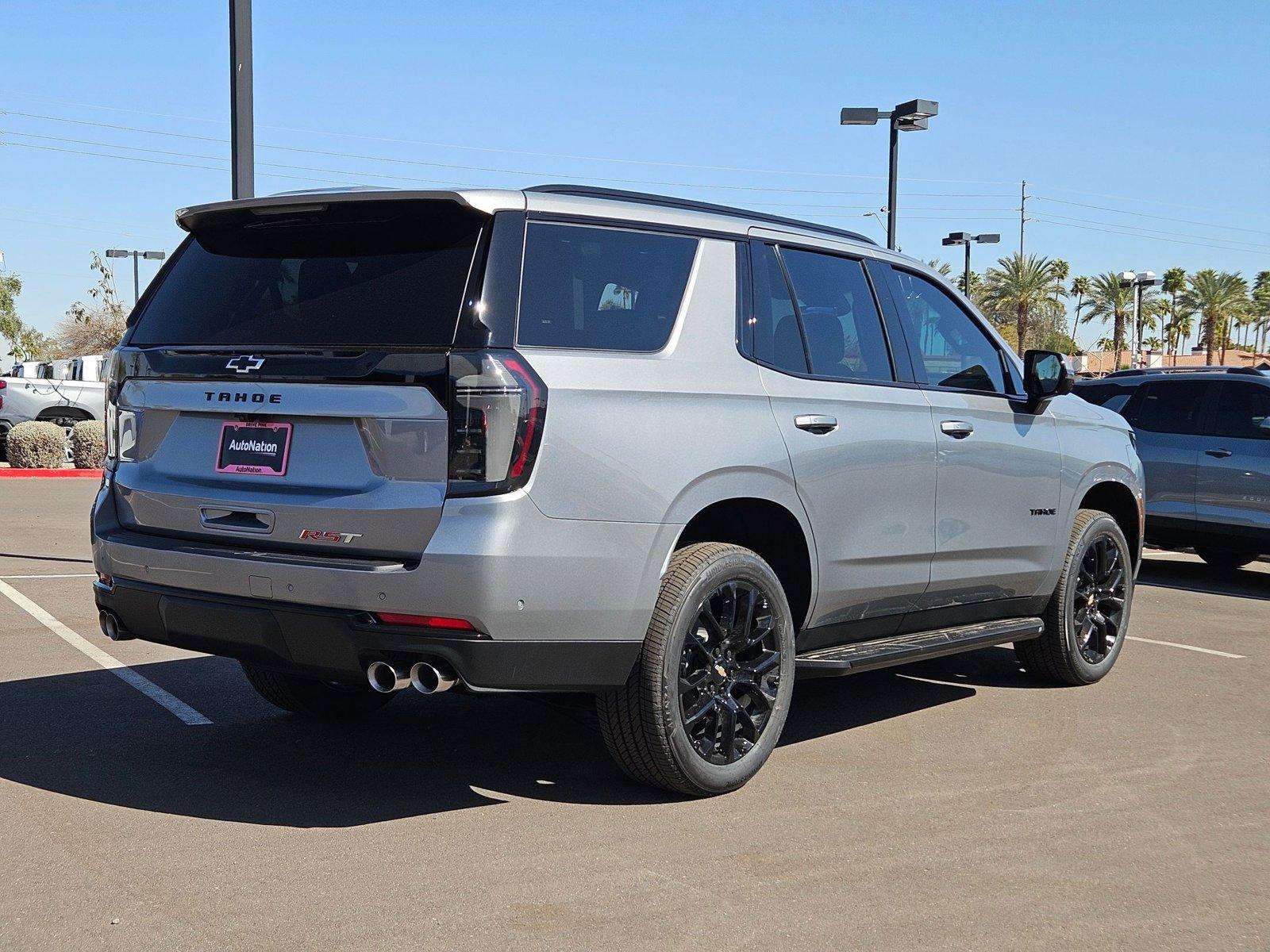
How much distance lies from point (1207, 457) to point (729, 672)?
7.93m

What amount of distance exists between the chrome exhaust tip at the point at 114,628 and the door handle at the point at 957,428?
332 cm

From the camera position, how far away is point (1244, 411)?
11.5 metres

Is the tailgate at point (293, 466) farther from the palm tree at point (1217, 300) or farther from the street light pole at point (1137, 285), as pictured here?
the palm tree at point (1217, 300)

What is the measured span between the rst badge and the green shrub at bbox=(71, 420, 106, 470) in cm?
1793

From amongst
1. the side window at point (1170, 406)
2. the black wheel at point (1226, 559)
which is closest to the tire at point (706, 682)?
the side window at point (1170, 406)

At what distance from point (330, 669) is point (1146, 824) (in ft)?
9.06

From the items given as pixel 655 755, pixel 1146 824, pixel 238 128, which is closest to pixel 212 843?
pixel 655 755

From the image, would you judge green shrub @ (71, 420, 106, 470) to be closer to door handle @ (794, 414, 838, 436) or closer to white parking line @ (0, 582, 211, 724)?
white parking line @ (0, 582, 211, 724)

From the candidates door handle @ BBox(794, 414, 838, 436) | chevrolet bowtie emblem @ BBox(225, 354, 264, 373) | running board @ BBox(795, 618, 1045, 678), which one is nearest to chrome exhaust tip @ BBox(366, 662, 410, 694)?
chevrolet bowtie emblem @ BBox(225, 354, 264, 373)

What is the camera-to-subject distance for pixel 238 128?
9289mm

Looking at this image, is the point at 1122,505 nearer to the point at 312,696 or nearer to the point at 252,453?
the point at 312,696

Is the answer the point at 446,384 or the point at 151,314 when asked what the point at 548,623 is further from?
the point at 151,314

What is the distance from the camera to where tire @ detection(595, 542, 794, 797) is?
15.1ft

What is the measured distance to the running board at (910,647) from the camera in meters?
5.32
